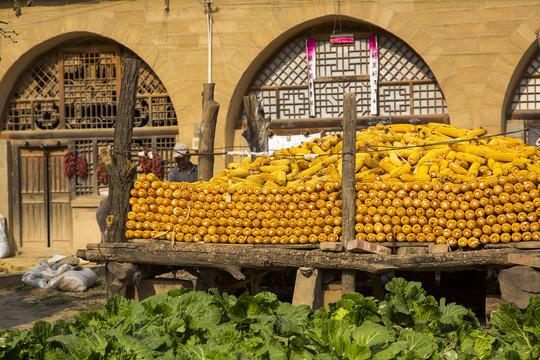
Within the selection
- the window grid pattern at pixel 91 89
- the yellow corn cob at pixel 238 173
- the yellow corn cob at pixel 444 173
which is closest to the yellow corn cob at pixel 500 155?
the yellow corn cob at pixel 444 173

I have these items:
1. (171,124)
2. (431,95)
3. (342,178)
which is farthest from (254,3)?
(342,178)

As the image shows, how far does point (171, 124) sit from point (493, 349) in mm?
9454

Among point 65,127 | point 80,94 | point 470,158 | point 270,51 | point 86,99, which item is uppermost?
point 270,51

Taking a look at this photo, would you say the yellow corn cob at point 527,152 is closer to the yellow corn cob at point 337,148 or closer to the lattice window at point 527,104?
the yellow corn cob at point 337,148

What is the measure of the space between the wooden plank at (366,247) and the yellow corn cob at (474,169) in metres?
1.12

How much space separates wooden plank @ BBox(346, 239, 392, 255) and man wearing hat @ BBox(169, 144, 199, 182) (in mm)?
3132

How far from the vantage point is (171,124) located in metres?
13.4

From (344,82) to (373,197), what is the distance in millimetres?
6446

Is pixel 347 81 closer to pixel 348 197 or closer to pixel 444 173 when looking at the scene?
pixel 444 173

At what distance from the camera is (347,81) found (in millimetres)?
12688

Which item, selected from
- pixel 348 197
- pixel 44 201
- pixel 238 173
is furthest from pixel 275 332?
pixel 44 201

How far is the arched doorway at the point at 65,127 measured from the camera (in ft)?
44.2

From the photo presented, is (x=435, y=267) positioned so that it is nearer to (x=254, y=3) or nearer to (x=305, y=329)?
(x=305, y=329)

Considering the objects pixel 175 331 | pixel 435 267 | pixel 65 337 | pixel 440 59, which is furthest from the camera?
pixel 440 59
